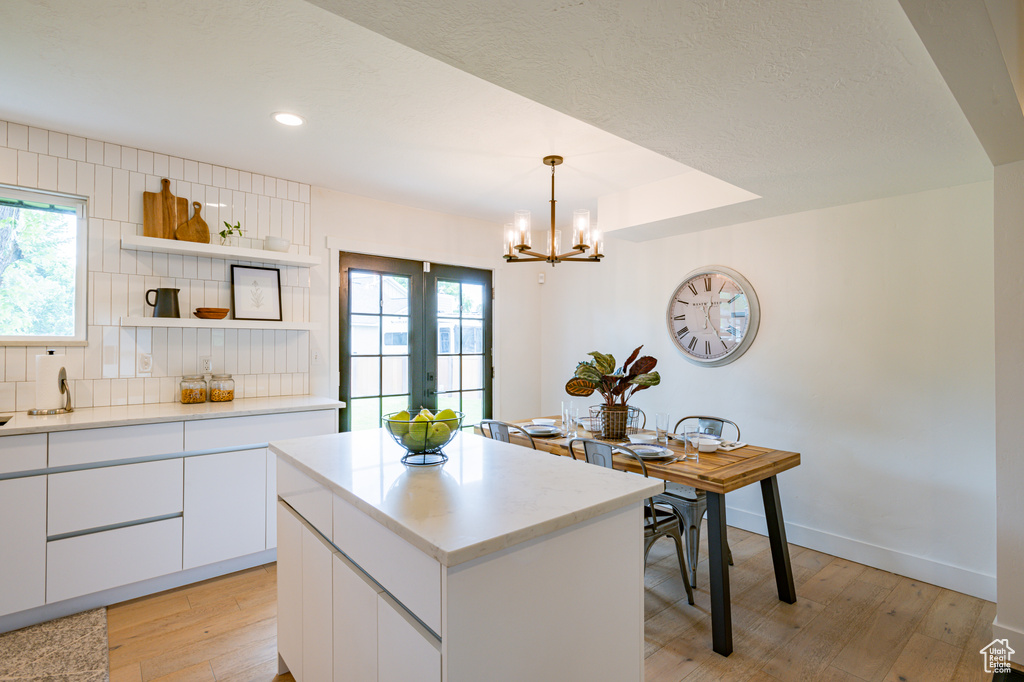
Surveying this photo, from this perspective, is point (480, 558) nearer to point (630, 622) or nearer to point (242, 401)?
point (630, 622)

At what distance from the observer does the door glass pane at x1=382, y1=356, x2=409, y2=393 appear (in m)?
4.18

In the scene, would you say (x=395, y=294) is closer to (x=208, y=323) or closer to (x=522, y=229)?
(x=208, y=323)

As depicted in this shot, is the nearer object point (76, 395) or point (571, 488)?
point (571, 488)

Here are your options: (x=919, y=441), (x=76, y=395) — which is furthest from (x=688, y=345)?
(x=76, y=395)

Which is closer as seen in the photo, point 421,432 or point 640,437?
point 421,432

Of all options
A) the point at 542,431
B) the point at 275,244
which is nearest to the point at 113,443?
the point at 275,244

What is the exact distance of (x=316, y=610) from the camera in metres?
1.60

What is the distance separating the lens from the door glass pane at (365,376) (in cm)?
402

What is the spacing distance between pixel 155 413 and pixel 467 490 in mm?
2272

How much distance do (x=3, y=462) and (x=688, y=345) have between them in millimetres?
4134

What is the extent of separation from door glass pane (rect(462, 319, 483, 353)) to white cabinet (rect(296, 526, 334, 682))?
308cm

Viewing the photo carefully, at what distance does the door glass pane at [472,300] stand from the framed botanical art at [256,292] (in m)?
1.69

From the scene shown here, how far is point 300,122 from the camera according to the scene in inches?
103

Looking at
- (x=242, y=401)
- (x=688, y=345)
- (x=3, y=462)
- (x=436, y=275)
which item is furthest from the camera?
(x=436, y=275)
